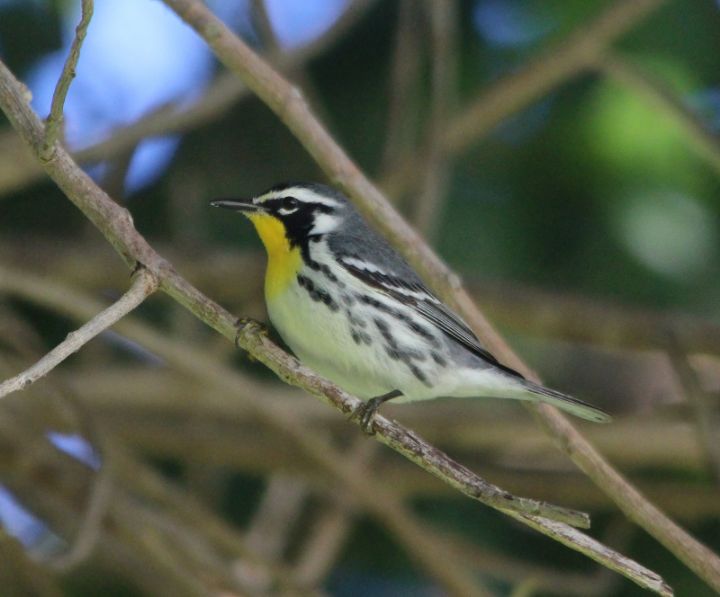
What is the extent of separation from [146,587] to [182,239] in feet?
4.50

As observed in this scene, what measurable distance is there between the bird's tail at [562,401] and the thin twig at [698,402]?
0.79m

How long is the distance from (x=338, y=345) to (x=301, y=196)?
2.01 feet

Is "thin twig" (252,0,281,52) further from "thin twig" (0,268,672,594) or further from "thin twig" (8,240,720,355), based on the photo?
"thin twig" (0,268,672,594)

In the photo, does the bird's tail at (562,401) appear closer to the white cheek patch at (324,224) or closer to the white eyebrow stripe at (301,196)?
the white cheek patch at (324,224)

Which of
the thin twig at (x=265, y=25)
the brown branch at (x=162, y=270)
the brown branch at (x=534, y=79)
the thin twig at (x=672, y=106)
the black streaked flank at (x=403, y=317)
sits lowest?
the brown branch at (x=162, y=270)

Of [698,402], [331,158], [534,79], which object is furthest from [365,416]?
[534,79]

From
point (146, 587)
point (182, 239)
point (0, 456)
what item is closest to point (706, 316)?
point (182, 239)

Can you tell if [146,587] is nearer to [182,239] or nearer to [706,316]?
[182,239]

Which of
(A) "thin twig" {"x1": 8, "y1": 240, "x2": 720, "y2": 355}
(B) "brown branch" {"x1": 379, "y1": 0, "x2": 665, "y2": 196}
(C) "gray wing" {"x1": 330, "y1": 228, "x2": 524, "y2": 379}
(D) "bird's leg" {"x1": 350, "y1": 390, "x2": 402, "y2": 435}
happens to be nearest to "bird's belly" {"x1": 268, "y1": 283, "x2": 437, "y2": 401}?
(C) "gray wing" {"x1": 330, "y1": 228, "x2": 524, "y2": 379}

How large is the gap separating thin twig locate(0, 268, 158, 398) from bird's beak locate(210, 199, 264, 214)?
110cm

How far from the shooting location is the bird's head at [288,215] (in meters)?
3.42

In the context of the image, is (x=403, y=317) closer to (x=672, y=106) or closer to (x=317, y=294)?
(x=317, y=294)

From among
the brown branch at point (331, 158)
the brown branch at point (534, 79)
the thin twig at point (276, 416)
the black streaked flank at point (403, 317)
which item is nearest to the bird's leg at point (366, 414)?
the brown branch at point (331, 158)

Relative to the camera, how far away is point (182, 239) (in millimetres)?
4484
